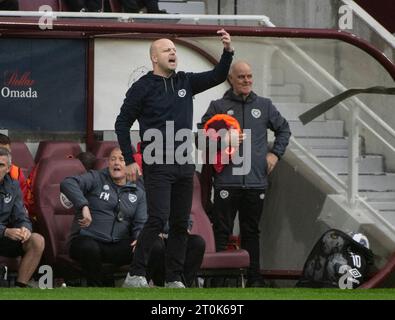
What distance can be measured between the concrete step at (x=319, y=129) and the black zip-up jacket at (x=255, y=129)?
0.37m

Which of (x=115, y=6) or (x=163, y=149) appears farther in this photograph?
(x=115, y=6)

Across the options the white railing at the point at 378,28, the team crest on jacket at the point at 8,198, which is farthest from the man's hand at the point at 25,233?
the white railing at the point at 378,28

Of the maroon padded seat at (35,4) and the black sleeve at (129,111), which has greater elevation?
the maroon padded seat at (35,4)

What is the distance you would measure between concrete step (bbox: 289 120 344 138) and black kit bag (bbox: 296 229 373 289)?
83cm

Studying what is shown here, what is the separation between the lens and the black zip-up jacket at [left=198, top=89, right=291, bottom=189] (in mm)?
13297

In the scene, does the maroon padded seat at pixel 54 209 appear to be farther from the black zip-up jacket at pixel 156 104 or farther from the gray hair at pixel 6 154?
the black zip-up jacket at pixel 156 104

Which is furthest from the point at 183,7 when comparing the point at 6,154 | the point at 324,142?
the point at 6,154

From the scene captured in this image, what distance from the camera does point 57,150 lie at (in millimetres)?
13656

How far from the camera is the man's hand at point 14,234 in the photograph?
41.2 ft

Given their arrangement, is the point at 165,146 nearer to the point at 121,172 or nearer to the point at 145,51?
the point at 121,172

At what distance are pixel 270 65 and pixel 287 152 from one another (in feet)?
2.36

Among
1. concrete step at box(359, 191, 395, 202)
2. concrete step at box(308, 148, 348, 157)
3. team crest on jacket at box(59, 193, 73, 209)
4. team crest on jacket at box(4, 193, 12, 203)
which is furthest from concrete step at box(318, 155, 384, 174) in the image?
team crest on jacket at box(4, 193, 12, 203)

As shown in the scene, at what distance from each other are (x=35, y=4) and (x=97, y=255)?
351cm

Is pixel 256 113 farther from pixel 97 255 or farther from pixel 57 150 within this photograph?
pixel 97 255
